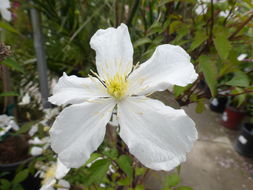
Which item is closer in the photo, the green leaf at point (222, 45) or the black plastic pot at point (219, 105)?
the green leaf at point (222, 45)

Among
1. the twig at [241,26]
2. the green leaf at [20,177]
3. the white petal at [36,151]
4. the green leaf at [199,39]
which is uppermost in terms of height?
the twig at [241,26]

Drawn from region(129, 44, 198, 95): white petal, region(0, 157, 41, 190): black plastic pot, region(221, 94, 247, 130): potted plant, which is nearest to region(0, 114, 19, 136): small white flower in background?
region(0, 157, 41, 190): black plastic pot

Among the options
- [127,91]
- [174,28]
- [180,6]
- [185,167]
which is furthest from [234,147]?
[127,91]

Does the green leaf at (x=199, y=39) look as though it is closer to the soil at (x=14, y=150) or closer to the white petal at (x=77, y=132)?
the white petal at (x=77, y=132)

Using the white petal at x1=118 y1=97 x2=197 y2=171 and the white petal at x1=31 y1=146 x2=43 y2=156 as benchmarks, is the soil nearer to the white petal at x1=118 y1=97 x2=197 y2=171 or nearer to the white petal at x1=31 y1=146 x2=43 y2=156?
the white petal at x1=31 y1=146 x2=43 y2=156

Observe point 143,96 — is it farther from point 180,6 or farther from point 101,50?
point 180,6

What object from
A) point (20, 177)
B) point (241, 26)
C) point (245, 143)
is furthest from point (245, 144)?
point (20, 177)

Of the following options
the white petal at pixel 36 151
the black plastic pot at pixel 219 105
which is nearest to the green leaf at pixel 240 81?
the white petal at pixel 36 151
